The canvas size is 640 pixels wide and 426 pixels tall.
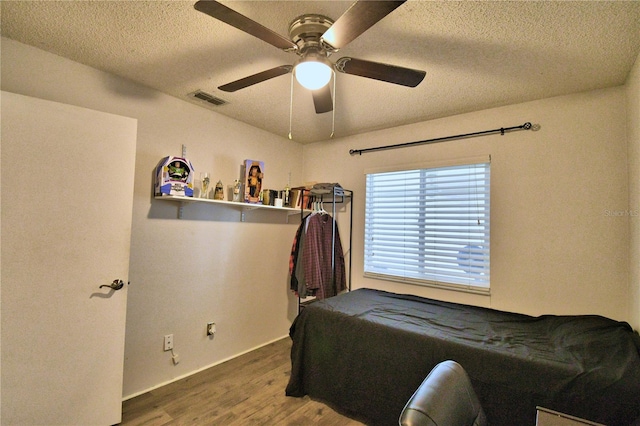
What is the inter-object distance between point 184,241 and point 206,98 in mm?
1279

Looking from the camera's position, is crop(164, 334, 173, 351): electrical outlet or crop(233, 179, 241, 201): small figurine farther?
crop(233, 179, 241, 201): small figurine

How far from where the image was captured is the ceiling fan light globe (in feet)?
4.57

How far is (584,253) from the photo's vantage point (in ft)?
6.95

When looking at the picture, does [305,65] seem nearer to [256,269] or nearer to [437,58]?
[437,58]

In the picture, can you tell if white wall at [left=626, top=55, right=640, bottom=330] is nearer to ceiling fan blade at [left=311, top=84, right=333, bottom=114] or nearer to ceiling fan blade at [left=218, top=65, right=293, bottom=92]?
ceiling fan blade at [left=311, top=84, right=333, bottom=114]

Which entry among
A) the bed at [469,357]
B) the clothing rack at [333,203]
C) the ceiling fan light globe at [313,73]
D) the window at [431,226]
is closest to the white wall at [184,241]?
the clothing rack at [333,203]

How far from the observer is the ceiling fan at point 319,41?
1.09 meters

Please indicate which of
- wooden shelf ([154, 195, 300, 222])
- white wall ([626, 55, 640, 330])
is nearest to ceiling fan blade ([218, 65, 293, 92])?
wooden shelf ([154, 195, 300, 222])

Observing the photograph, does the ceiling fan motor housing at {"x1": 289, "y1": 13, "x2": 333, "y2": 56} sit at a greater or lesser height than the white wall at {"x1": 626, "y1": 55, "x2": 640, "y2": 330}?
greater

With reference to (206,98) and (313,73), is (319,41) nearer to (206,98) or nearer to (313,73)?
(313,73)

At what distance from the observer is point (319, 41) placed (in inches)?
57.3

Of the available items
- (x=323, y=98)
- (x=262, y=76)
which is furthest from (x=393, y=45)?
(x=262, y=76)

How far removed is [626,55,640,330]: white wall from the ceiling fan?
1.45m

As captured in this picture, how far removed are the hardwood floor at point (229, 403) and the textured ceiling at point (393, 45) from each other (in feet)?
7.97
